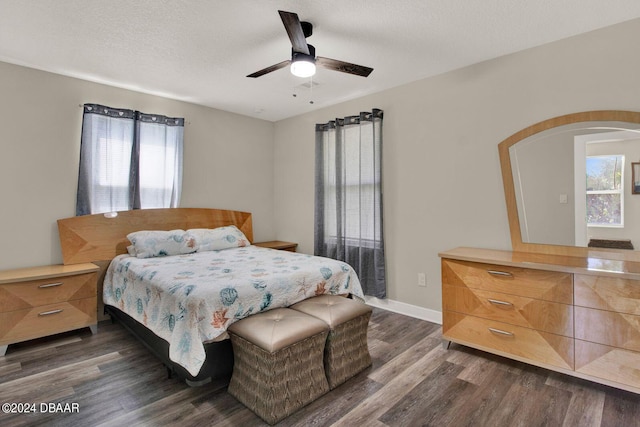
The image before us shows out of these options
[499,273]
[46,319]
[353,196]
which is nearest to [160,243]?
[46,319]

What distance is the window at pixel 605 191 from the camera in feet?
7.48

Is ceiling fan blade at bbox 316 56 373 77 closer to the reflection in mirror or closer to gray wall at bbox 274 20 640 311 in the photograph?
gray wall at bbox 274 20 640 311

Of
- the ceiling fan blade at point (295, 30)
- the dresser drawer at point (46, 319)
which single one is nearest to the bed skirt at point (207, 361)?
the dresser drawer at point (46, 319)

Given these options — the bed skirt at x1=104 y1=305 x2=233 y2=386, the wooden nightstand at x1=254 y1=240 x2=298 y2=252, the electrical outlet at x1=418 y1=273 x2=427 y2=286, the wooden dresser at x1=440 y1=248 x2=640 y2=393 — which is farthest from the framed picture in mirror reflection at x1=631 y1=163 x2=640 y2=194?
the wooden nightstand at x1=254 y1=240 x2=298 y2=252

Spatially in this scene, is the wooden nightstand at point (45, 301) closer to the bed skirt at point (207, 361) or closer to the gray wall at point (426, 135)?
the gray wall at point (426, 135)

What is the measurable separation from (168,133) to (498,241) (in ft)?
11.9

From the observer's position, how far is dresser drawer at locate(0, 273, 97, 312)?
2.56 meters

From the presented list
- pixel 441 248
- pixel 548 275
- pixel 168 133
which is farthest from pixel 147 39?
pixel 548 275

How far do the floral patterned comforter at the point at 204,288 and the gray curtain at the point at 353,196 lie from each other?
84 cm

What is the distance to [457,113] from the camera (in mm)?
3029

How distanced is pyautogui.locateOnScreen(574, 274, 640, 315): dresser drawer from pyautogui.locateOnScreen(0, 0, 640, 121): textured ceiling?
1.70 m

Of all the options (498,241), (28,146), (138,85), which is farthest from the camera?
(138,85)

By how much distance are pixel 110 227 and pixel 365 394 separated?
2.95 metres

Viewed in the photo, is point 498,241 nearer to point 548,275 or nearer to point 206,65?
point 548,275
